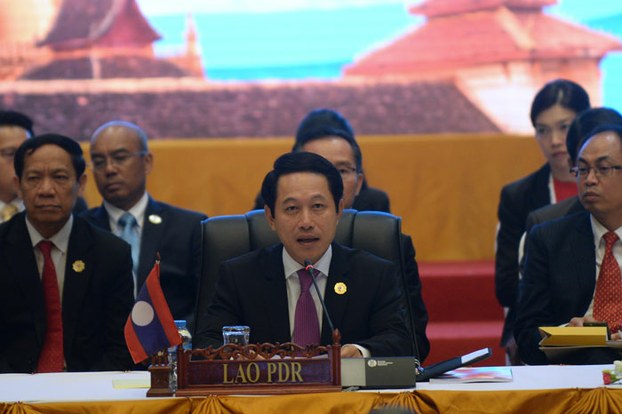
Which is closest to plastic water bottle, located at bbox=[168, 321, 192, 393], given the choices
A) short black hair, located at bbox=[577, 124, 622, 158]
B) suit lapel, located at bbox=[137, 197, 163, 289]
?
suit lapel, located at bbox=[137, 197, 163, 289]

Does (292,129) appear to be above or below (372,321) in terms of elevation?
above

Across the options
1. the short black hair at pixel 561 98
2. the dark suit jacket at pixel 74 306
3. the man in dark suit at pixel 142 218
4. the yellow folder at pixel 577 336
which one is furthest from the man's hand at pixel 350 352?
the short black hair at pixel 561 98

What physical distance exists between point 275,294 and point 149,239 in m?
1.26

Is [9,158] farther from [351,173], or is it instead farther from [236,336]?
[236,336]

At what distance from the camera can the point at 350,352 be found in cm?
302

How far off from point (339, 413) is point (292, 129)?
12.1 feet

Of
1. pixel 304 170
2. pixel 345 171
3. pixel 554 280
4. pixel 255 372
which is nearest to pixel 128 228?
pixel 345 171

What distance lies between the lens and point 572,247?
3.74 m

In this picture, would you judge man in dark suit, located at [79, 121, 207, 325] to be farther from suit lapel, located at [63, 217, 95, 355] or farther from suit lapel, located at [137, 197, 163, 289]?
suit lapel, located at [63, 217, 95, 355]

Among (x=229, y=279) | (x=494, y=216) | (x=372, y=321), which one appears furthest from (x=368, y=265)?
(x=494, y=216)

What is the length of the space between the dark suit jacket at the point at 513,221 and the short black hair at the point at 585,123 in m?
0.33

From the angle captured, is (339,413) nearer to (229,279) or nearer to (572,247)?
(229,279)

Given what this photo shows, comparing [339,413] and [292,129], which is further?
[292,129]

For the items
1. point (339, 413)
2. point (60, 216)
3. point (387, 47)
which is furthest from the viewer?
point (387, 47)
